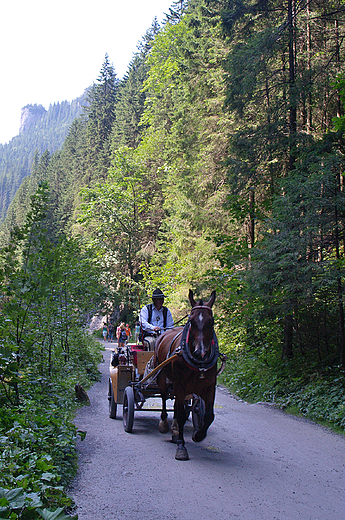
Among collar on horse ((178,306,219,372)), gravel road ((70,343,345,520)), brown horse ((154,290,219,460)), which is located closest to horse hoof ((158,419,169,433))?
gravel road ((70,343,345,520))

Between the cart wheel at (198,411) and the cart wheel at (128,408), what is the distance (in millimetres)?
1052

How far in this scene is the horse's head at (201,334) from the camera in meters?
5.83

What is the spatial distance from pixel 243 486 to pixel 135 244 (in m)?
31.0

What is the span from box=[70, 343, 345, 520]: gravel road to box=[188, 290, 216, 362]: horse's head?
141cm

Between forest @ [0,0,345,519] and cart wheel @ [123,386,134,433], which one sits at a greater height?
forest @ [0,0,345,519]

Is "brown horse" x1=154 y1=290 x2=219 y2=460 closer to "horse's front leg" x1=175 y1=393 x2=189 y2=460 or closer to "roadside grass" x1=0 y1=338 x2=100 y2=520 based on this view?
"horse's front leg" x1=175 y1=393 x2=189 y2=460

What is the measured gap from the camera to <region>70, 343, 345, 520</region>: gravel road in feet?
14.6

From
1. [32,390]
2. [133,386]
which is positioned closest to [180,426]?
[133,386]

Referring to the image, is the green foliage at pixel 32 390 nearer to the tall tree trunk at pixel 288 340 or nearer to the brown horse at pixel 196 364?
the brown horse at pixel 196 364

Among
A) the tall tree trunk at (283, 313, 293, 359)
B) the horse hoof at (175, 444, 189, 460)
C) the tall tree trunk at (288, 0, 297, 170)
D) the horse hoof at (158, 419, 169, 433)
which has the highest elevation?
the tall tree trunk at (288, 0, 297, 170)

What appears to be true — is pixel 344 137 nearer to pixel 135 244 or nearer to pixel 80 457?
pixel 80 457

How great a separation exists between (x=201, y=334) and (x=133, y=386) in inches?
103

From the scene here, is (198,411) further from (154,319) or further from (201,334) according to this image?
(154,319)

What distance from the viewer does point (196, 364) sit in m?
5.87
